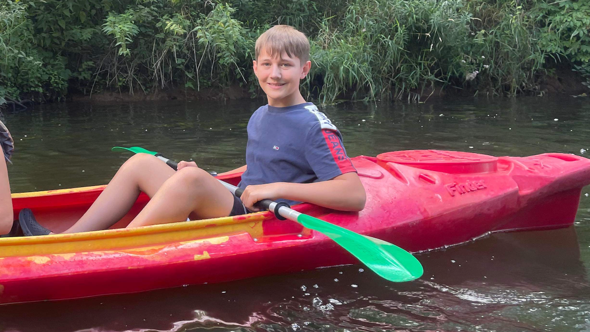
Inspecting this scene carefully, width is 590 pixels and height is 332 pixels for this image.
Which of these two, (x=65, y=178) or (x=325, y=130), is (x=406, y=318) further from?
(x=65, y=178)

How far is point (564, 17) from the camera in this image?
9.34 meters

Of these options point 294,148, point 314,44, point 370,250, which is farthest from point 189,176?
point 314,44

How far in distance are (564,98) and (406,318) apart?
25.8 ft

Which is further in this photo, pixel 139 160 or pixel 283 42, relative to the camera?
pixel 139 160

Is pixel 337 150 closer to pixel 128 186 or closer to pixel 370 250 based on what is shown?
pixel 370 250

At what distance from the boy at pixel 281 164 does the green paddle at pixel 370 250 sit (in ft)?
0.36

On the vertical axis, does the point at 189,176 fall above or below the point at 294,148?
below

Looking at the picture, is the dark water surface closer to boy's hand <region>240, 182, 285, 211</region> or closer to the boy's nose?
boy's hand <region>240, 182, 285, 211</region>

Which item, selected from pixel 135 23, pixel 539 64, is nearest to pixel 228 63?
pixel 135 23

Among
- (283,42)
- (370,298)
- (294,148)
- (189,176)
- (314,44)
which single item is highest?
(314,44)

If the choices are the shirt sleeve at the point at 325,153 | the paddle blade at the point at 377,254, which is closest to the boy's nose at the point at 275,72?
the shirt sleeve at the point at 325,153

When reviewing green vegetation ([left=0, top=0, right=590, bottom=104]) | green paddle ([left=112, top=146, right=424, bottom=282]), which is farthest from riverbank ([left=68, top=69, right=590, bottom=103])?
green paddle ([left=112, top=146, right=424, bottom=282])

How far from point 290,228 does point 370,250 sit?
16.5 inches

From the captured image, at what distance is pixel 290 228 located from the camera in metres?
2.52
